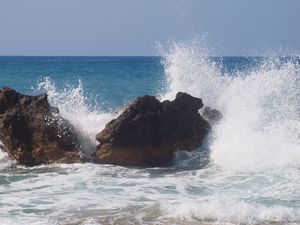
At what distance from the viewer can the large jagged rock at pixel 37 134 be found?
1155cm

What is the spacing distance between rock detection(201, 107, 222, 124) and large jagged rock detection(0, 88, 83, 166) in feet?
11.3

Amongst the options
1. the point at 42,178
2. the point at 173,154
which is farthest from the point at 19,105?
the point at 173,154

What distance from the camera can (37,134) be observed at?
1171 centimetres

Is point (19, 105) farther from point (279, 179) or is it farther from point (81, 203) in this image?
point (279, 179)

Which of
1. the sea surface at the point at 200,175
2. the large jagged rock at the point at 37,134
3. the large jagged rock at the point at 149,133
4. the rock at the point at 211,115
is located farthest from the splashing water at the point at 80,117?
the rock at the point at 211,115

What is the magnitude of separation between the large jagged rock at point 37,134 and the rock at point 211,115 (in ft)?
11.3

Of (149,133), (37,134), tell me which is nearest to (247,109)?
(149,133)

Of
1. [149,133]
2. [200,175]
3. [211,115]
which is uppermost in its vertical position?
[211,115]

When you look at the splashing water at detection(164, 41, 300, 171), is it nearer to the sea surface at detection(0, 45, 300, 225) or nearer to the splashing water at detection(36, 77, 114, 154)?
the sea surface at detection(0, 45, 300, 225)

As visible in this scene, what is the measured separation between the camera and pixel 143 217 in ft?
25.0

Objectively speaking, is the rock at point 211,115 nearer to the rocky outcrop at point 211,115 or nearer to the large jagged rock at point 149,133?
the rocky outcrop at point 211,115

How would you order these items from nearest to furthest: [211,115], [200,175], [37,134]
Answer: [200,175], [37,134], [211,115]

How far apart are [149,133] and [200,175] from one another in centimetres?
158

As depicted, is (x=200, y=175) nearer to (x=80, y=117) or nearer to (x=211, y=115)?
(x=211, y=115)
